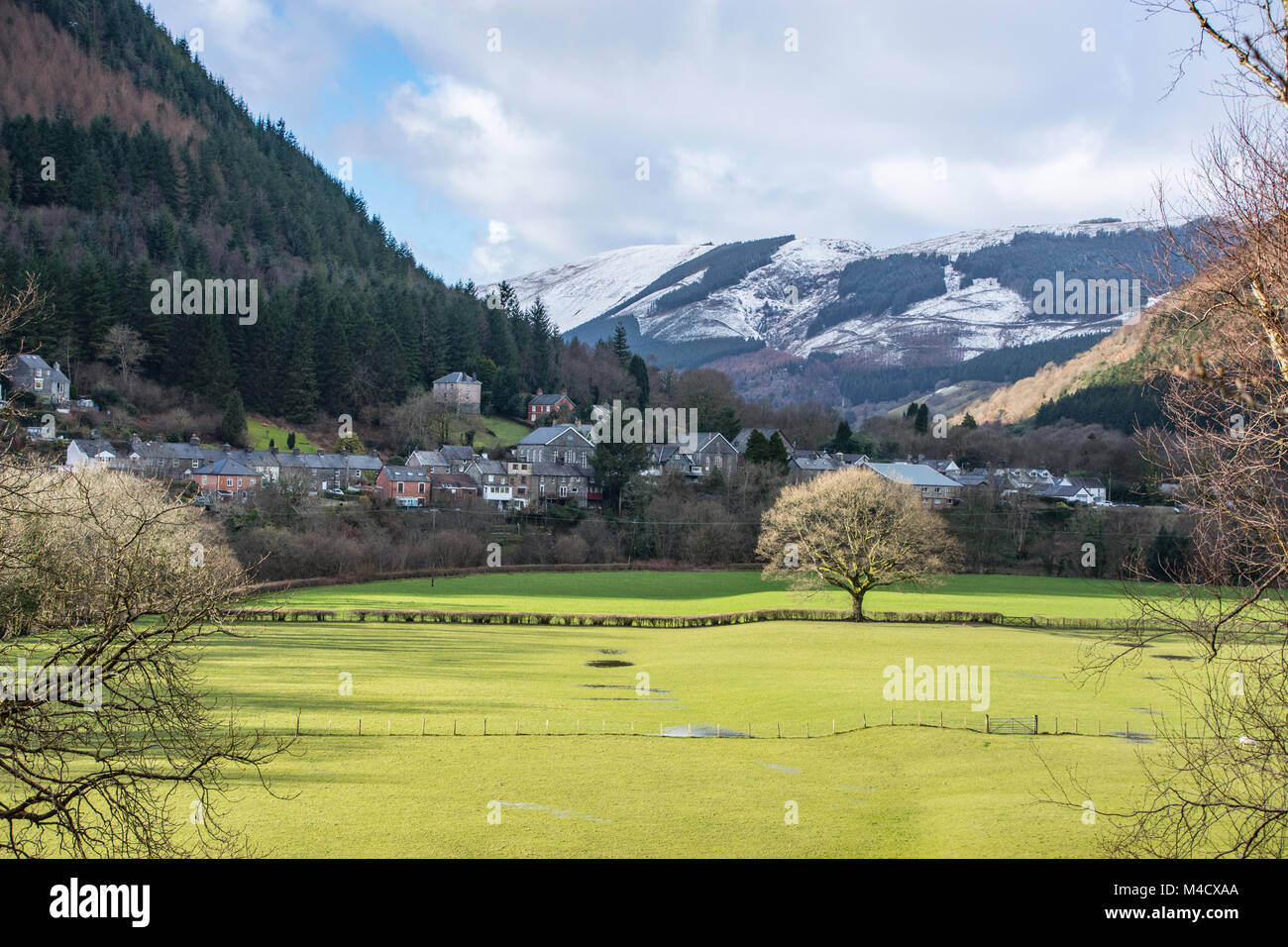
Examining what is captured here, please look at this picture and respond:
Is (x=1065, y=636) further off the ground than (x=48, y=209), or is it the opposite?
(x=48, y=209)

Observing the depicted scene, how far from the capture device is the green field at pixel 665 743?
17234 millimetres

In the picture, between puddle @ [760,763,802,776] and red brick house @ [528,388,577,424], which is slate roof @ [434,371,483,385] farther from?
puddle @ [760,763,802,776]

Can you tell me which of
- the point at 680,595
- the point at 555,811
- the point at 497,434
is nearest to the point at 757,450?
the point at 680,595

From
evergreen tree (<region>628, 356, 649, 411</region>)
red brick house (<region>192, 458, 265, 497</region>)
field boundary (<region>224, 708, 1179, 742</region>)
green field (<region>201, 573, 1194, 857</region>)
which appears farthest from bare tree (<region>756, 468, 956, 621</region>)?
evergreen tree (<region>628, 356, 649, 411</region>)

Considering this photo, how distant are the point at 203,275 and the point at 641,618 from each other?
98758 mm

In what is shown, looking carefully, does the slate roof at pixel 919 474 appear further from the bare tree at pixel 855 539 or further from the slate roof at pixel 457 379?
the slate roof at pixel 457 379

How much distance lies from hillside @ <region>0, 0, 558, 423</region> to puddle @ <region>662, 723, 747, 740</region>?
80.1 m

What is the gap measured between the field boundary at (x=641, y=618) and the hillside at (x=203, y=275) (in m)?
49.7

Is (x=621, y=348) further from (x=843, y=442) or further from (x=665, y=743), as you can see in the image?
(x=665, y=743)
